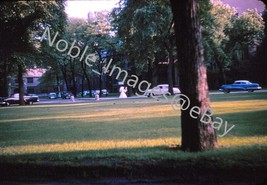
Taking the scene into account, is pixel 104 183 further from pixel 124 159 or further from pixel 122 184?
pixel 124 159

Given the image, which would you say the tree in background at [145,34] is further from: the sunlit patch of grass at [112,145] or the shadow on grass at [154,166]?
the shadow on grass at [154,166]

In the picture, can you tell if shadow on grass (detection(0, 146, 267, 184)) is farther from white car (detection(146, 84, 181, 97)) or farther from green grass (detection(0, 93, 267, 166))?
white car (detection(146, 84, 181, 97))

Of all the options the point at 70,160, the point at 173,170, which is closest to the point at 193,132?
the point at 173,170

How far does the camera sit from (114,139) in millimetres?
9289

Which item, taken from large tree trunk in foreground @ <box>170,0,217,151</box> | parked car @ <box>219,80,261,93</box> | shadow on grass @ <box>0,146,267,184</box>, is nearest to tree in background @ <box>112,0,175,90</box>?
parked car @ <box>219,80,261,93</box>

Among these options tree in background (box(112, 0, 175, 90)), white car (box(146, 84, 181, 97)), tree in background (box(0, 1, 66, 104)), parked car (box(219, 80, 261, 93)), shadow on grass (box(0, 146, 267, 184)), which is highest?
tree in background (box(112, 0, 175, 90))

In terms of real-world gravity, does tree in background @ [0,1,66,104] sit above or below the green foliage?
below

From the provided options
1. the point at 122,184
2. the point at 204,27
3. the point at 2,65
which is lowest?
the point at 122,184

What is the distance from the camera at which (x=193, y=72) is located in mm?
6680

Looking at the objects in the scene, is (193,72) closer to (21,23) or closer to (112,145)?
(112,145)

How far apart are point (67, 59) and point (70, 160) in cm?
1818

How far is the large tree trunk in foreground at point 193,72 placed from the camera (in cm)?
664

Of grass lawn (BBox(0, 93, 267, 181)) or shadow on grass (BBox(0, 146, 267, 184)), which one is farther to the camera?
grass lawn (BBox(0, 93, 267, 181))

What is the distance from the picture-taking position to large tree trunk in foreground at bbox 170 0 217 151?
262 inches
